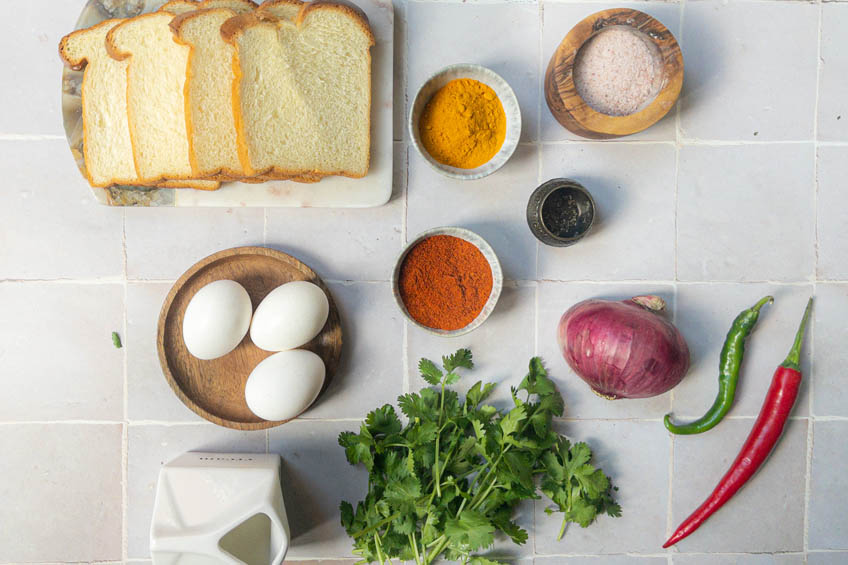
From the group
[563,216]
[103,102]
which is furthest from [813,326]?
[103,102]

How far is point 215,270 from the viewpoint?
1.05 meters

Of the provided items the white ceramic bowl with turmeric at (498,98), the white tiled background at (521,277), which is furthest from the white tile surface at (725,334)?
the white ceramic bowl with turmeric at (498,98)

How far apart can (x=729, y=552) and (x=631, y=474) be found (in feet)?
0.96

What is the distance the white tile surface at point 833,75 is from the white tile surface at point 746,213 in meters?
0.07

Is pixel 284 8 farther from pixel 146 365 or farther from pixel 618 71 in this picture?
pixel 146 365

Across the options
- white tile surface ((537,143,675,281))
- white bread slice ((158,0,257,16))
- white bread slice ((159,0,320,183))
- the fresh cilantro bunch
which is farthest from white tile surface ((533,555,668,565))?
white bread slice ((158,0,257,16))

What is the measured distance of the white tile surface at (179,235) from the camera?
1067 millimetres

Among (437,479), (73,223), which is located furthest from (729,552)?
(73,223)

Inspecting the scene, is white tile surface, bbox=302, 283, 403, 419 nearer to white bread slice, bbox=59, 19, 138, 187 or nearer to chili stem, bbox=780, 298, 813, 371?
white bread slice, bbox=59, 19, 138, 187

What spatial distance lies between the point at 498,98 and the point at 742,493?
1024 millimetres

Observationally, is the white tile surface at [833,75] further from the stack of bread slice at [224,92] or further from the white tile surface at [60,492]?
the white tile surface at [60,492]

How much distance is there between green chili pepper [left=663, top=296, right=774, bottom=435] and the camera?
1.08m

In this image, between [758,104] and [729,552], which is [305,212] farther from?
[729,552]

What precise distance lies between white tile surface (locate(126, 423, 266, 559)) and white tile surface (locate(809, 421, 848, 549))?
1.24 meters
